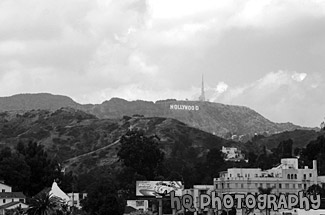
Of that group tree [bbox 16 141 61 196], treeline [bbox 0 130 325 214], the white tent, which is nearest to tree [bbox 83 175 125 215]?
treeline [bbox 0 130 325 214]

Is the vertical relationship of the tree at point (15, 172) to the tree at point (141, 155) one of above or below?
below

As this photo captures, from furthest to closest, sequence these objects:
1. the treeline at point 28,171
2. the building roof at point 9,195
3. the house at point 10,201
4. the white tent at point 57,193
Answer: the treeline at point 28,171
the white tent at point 57,193
the building roof at point 9,195
the house at point 10,201

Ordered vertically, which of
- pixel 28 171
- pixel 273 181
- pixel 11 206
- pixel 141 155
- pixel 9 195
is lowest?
pixel 11 206

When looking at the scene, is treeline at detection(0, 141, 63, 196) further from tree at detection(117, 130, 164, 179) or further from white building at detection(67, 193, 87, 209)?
tree at detection(117, 130, 164, 179)

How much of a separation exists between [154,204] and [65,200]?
72.6ft

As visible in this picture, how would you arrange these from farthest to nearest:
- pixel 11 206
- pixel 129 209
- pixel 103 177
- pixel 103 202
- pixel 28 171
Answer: pixel 103 177
pixel 28 171
pixel 129 209
pixel 11 206
pixel 103 202

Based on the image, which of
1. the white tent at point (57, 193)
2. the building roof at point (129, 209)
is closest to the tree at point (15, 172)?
the white tent at point (57, 193)

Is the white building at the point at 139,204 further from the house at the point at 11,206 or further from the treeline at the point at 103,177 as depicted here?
the house at the point at 11,206

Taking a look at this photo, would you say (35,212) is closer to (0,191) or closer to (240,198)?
(240,198)

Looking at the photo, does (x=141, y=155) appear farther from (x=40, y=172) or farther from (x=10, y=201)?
(x=10, y=201)

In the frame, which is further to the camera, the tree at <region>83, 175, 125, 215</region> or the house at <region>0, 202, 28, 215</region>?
the house at <region>0, 202, 28, 215</region>

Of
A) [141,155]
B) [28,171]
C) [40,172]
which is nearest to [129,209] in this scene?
[28,171]

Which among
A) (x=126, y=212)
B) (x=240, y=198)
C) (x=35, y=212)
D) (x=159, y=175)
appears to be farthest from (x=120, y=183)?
(x=240, y=198)

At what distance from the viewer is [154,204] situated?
16350 cm
